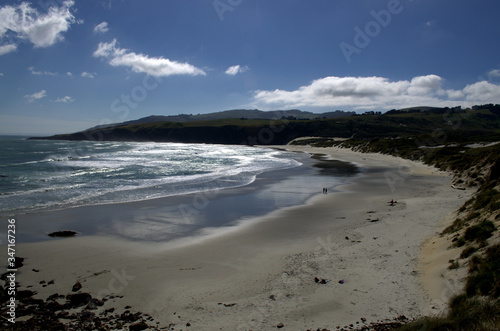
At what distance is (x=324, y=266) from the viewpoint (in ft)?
31.5

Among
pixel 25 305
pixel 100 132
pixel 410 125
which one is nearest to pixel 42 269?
pixel 25 305

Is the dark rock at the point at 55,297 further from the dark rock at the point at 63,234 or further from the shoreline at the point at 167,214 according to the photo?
the dark rock at the point at 63,234

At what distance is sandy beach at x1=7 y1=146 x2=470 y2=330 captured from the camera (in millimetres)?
7098

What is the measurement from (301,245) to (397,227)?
4501mm

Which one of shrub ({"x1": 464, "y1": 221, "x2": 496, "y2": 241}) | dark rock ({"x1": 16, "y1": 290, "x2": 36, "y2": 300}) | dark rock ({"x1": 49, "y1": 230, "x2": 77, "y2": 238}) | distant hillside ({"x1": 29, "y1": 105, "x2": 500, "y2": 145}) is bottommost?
dark rock ({"x1": 16, "y1": 290, "x2": 36, "y2": 300})

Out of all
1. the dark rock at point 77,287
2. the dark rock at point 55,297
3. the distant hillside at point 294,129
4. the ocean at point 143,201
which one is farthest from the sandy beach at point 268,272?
the distant hillside at point 294,129

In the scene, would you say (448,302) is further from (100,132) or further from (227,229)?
(100,132)

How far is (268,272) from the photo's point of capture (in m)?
9.41

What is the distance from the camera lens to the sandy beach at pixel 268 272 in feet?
23.3

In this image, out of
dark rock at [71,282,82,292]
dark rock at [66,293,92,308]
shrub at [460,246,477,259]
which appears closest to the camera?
dark rock at [66,293,92,308]

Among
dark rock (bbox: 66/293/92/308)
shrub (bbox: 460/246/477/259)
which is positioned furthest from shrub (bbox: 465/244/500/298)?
dark rock (bbox: 66/293/92/308)

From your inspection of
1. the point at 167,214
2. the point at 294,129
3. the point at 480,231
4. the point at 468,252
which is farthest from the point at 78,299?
the point at 294,129

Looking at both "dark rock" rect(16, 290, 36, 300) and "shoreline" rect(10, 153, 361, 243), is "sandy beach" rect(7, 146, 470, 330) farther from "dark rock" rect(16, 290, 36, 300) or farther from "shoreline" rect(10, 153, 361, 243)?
"shoreline" rect(10, 153, 361, 243)

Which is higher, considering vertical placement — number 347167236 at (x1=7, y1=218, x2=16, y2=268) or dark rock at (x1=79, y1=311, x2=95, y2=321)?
number 347167236 at (x1=7, y1=218, x2=16, y2=268)
